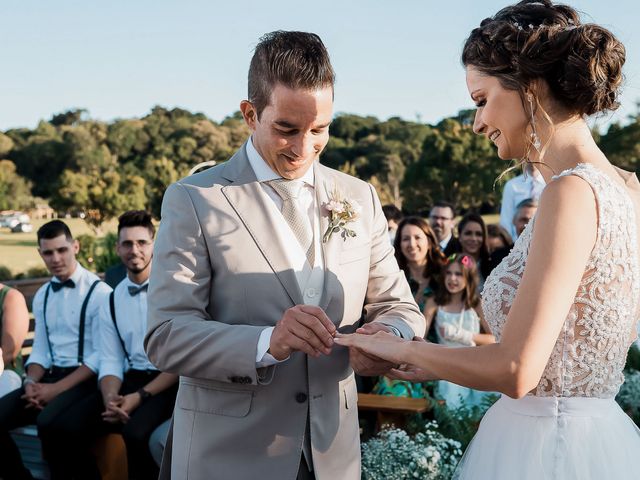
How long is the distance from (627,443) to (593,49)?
1.27 m

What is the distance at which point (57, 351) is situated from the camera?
607cm

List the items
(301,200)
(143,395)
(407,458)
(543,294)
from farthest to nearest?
(143,395) < (407,458) < (301,200) < (543,294)

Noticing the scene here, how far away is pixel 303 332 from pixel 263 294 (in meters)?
0.30

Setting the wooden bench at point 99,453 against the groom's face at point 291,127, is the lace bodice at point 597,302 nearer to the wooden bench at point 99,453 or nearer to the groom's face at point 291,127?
the groom's face at point 291,127

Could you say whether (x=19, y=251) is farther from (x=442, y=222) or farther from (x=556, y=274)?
(x=556, y=274)

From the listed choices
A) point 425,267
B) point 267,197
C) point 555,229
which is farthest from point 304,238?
point 425,267

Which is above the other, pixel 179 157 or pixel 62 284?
pixel 179 157

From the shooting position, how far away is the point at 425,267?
701 cm

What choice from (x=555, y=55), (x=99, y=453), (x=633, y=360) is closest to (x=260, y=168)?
(x=555, y=55)

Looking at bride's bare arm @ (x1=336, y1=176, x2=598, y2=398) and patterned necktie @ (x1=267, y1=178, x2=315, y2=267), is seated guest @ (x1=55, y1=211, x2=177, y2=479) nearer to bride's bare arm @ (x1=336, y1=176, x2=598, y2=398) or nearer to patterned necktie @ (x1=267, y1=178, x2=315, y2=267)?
patterned necktie @ (x1=267, y1=178, x2=315, y2=267)

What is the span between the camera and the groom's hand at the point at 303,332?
2.19 metres

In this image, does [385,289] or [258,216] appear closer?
[258,216]

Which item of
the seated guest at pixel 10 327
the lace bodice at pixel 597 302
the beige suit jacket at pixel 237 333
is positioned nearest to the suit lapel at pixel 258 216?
the beige suit jacket at pixel 237 333

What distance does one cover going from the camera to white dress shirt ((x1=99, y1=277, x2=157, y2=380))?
5641mm
